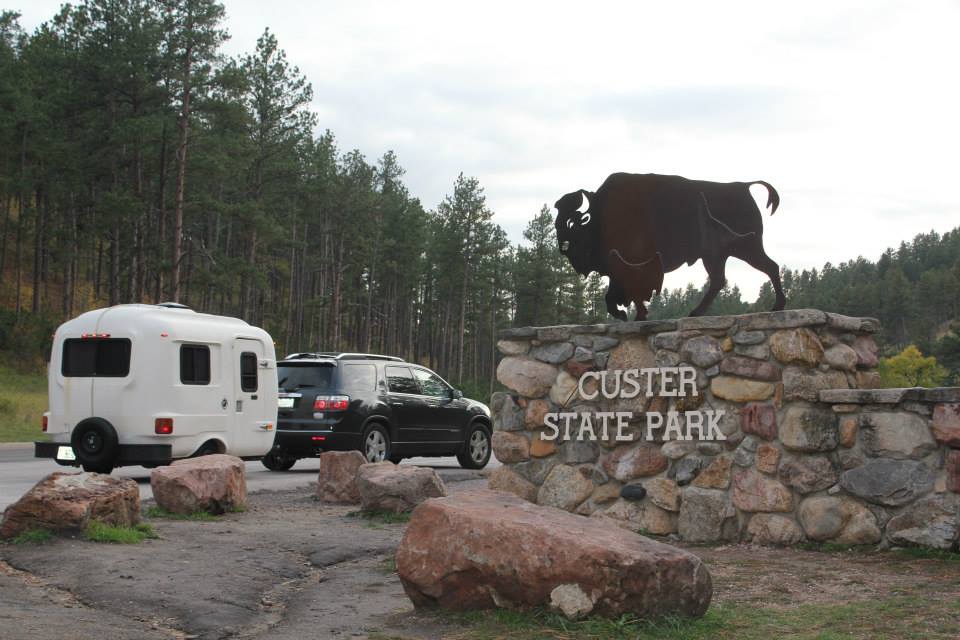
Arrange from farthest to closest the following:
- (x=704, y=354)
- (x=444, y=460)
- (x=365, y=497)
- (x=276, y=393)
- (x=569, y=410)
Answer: (x=444, y=460) < (x=276, y=393) < (x=365, y=497) < (x=569, y=410) < (x=704, y=354)

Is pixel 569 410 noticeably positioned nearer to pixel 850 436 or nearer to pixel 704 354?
pixel 704 354

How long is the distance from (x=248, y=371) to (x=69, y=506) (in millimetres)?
7109

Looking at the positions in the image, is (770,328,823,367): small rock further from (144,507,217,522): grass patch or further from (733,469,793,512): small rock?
(144,507,217,522): grass patch

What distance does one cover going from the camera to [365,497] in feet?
33.1

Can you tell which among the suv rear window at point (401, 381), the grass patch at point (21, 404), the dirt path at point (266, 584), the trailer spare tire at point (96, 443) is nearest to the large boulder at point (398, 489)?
the dirt path at point (266, 584)

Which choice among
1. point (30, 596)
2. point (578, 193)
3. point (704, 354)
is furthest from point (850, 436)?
point (30, 596)

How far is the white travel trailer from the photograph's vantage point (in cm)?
1319

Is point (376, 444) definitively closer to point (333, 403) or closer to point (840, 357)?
point (333, 403)

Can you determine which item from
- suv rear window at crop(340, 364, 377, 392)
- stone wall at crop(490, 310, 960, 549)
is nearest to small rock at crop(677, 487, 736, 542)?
stone wall at crop(490, 310, 960, 549)

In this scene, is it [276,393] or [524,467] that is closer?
[524,467]

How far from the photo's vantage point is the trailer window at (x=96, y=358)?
13.4 meters

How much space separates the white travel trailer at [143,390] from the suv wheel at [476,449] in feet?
14.9

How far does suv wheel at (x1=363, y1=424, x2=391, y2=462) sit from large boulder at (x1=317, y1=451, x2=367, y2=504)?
3.71 meters

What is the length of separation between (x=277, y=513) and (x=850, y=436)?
5717 millimetres
